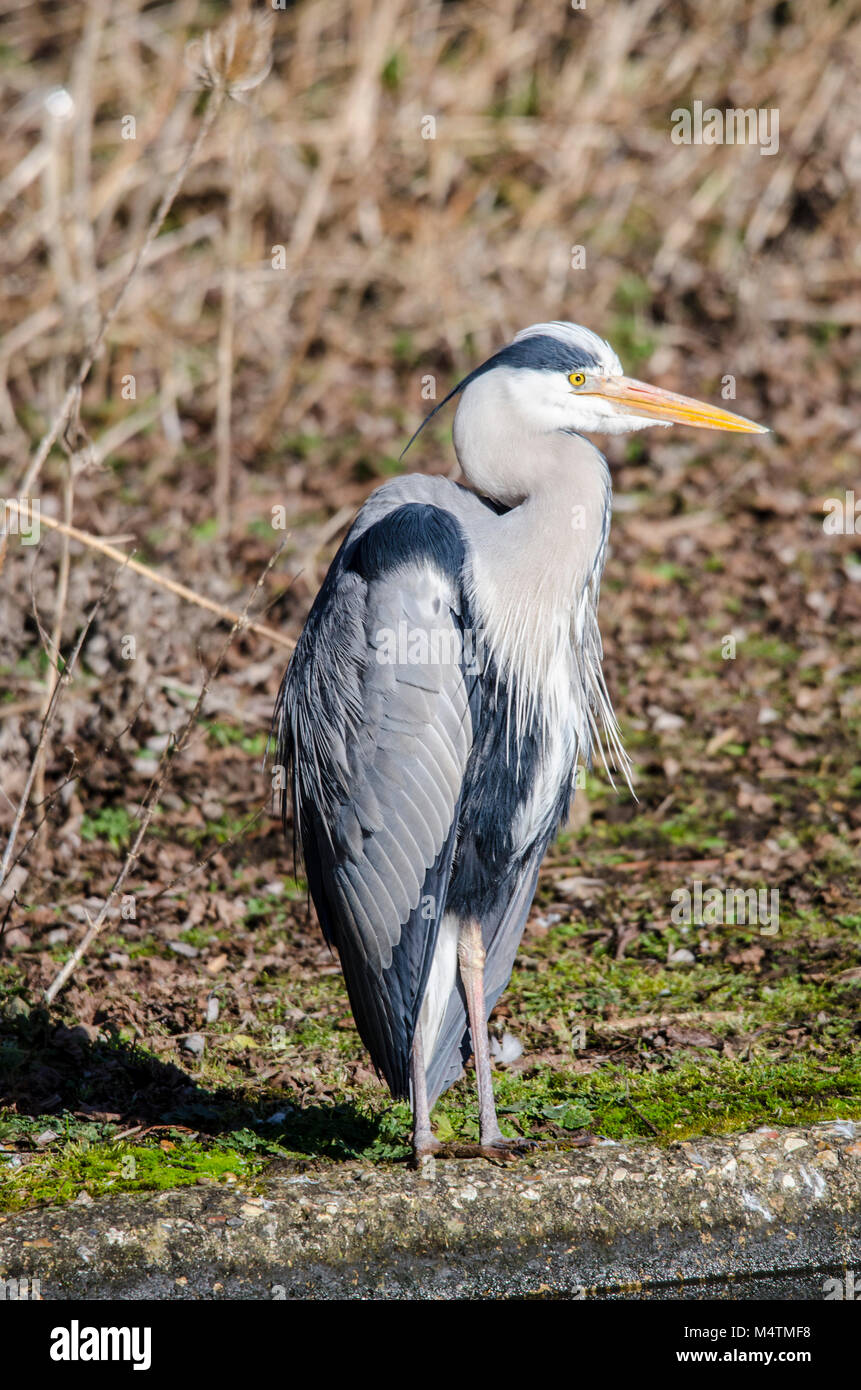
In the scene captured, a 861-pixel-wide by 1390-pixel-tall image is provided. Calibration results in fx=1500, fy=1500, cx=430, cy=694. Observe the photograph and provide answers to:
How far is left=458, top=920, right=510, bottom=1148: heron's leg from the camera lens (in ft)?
13.9

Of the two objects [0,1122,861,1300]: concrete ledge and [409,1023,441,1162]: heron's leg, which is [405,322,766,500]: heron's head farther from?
[0,1122,861,1300]: concrete ledge

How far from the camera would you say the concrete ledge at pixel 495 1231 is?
370cm

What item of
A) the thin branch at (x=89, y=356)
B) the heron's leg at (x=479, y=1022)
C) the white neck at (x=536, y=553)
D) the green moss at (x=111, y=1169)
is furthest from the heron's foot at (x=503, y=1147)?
the thin branch at (x=89, y=356)

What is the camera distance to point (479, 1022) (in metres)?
4.43

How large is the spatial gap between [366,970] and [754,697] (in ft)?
12.6

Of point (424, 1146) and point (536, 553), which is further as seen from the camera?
point (536, 553)

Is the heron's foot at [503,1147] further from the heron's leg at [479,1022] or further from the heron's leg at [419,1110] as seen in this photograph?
the heron's leg at [419,1110]

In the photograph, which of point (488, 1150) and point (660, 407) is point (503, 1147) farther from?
point (660, 407)

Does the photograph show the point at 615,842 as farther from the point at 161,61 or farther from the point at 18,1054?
the point at 161,61

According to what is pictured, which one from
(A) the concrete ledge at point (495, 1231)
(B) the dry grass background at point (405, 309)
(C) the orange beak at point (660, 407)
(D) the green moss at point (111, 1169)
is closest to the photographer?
(A) the concrete ledge at point (495, 1231)

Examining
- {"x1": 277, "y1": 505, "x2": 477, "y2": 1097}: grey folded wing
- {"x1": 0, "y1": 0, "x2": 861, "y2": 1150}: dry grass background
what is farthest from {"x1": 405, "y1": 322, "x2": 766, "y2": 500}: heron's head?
{"x1": 0, "y1": 0, "x2": 861, "y2": 1150}: dry grass background

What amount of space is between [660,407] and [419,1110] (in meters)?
2.20

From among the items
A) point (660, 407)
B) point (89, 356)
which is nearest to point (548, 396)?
point (660, 407)

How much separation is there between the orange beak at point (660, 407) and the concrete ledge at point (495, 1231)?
2.09 m
